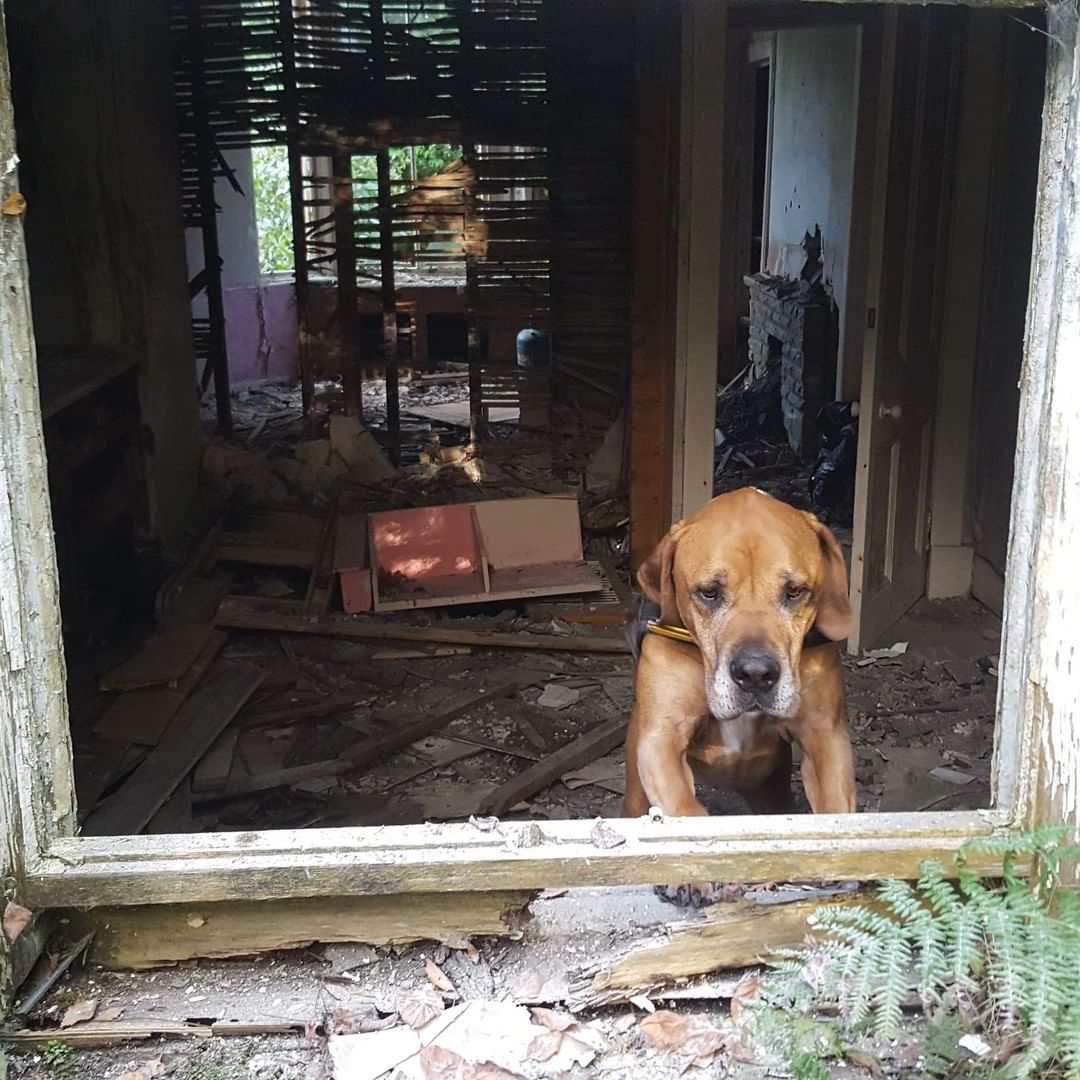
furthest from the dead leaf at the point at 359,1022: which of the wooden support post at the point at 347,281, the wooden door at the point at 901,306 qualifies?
Answer: the wooden support post at the point at 347,281

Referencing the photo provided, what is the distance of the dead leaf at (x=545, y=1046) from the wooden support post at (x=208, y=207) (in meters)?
6.87

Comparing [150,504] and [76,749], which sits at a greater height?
[150,504]

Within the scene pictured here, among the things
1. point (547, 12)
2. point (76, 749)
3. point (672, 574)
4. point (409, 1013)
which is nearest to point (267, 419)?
point (547, 12)

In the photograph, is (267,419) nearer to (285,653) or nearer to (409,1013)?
(285,653)

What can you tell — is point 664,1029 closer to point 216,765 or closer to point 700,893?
point 700,893

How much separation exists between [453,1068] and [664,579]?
1.23 m

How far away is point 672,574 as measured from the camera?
2855mm

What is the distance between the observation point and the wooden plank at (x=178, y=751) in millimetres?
3967

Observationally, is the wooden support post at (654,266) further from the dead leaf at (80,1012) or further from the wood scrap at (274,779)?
the dead leaf at (80,1012)

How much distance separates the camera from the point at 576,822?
2.27 meters

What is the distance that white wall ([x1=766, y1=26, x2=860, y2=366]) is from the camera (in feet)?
28.4

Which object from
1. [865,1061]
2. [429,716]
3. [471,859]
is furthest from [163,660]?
[865,1061]

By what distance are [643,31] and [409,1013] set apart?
5010 mm

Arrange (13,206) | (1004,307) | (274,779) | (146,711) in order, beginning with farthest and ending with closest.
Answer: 1. (1004,307)
2. (146,711)
3. (274,779)
4. (13,206)
